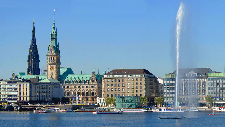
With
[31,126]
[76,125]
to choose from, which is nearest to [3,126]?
[31,126]

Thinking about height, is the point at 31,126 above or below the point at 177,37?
below

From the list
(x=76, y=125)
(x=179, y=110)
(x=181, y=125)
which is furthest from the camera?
(x=179, y=110)

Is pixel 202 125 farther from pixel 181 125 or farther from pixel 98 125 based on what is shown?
pixel 98 125

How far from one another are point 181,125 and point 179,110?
69.7m

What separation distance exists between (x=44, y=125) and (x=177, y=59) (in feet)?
109

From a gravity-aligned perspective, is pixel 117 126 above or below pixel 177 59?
below

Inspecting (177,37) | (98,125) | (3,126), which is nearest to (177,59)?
(177,37)

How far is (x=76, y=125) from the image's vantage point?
133 metres

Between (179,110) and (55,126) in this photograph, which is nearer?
(55,126)

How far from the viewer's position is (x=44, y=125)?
5271 inches

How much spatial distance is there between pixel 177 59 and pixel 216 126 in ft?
55.5

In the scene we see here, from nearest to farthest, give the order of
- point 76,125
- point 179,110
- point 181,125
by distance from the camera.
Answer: point 181,125
point 76,125
point 179,110

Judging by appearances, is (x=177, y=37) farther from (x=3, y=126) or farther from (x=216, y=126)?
(x=3, y=126)

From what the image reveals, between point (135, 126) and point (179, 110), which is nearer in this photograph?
point (135, 126)
